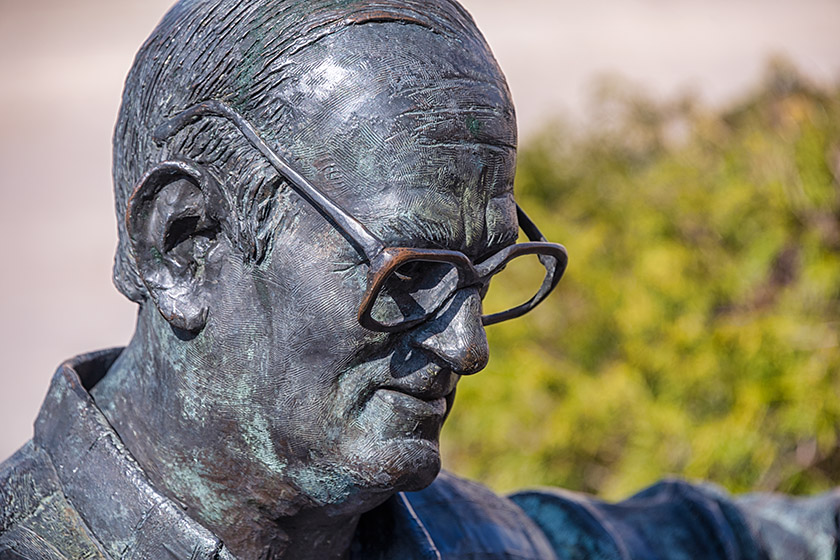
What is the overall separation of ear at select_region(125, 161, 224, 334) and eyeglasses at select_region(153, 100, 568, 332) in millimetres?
80

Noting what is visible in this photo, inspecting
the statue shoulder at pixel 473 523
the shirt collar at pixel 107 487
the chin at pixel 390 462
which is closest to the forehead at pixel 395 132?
the chin at pixel 390 462

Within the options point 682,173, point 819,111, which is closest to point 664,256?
point 682,173

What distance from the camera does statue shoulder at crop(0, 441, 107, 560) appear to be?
188 cm

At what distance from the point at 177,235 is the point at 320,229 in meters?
0.24

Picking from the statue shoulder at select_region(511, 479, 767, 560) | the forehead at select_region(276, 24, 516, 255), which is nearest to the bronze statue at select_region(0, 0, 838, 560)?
the forehead at select_region(276, 24, 516, 255)

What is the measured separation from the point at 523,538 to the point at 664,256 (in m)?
3.83

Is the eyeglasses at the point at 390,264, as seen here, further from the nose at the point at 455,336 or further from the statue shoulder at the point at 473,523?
the statue shoulder at the point at 473,523

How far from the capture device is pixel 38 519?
1.90 metres

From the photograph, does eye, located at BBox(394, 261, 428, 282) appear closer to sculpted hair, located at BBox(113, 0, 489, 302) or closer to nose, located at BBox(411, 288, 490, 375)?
nose, located at BBox(411, 288, 490, 375)

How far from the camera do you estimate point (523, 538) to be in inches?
97.1

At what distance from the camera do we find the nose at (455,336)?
1.77 metres

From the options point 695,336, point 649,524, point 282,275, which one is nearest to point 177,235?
point 282,275

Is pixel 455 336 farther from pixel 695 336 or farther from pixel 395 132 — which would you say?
pixel 695 336

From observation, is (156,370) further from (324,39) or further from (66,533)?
(324,39)
